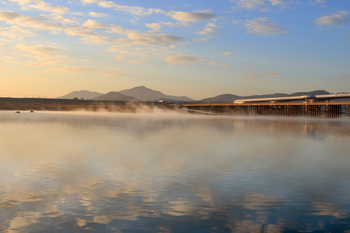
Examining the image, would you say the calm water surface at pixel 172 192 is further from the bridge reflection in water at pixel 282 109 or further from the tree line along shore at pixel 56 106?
the tree line along shore at pixel 56 106

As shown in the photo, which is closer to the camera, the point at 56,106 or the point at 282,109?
the point at 282,109

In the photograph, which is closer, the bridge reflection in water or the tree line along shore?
the bridge reflection in water

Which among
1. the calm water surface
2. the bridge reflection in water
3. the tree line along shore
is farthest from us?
the tree line along shore

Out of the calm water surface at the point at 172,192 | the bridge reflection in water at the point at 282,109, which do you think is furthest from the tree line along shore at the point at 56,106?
the calm water surface at the point at 172,192

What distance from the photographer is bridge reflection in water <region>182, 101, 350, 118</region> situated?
390 ft

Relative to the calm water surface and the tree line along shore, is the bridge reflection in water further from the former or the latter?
the calm water surface

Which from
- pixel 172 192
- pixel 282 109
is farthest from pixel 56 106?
pixel 172 192

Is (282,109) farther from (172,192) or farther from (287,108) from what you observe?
(172,192)

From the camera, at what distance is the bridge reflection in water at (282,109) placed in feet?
390

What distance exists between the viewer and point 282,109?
136125 millimetres

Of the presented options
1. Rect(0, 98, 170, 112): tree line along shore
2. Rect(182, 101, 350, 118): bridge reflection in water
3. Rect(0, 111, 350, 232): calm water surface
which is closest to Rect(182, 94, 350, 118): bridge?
Rect(182, 101, 350, 118): bridge reflection in water

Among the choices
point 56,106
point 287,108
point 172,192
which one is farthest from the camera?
point 56,106

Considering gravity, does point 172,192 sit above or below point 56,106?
below

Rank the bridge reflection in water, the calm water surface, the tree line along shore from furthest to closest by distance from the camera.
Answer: the tree line along shore
the bridge reflection in water
the calm water surface
